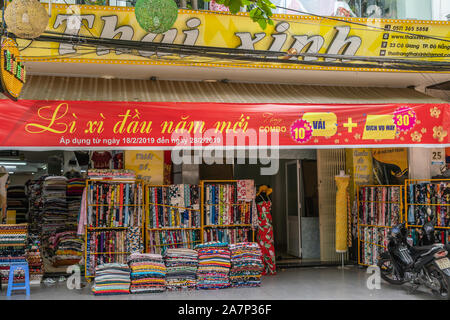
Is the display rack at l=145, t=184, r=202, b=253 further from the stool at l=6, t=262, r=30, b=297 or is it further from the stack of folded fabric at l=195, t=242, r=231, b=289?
the stool at l=6, t=262, r=30, b=297

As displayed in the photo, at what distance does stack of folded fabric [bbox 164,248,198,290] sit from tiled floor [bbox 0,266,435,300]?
169 mm

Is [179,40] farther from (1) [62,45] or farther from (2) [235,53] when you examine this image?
(1) [62,45]

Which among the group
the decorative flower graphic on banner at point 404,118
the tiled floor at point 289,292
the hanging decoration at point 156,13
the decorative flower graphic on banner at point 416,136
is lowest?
the tiled floor at point 289,292

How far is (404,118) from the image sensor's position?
7324mm

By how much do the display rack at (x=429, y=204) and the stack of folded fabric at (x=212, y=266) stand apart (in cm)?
313

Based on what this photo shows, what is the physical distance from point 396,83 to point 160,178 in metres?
4.74

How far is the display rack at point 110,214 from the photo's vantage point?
7.87m

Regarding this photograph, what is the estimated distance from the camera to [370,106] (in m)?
7.27

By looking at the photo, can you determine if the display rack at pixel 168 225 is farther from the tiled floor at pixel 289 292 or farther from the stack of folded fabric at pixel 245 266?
the tiled floor at pixel 289 292

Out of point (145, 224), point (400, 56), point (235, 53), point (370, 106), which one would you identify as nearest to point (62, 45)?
point (235, 53)

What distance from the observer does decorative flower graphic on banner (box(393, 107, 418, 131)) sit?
730 cm

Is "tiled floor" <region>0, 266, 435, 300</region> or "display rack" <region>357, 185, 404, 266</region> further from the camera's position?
"display rack" <region>357, 185, 404, 266</region>

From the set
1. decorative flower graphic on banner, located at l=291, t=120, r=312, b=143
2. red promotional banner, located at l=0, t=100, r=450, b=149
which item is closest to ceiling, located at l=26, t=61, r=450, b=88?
red promotional banner, located at l=0, t=100, r=450, b=149

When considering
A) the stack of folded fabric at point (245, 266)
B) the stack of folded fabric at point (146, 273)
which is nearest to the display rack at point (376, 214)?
the stack of folded fabric at point (245, 266)
